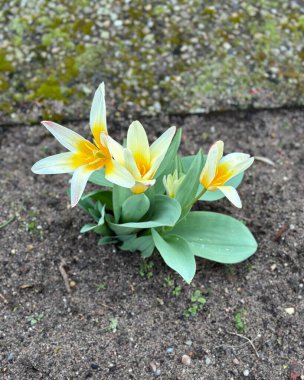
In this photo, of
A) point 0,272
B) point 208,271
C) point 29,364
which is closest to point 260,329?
point 208,271

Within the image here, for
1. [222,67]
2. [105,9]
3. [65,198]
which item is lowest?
[65,198]

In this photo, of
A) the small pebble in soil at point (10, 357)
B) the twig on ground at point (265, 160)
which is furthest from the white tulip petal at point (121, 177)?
the twig on ground at point (265, 160)

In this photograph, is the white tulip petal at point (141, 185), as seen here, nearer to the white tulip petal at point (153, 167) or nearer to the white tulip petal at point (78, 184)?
the white tulip petal at point (153, 167)

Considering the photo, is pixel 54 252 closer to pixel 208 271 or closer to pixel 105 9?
pixel 208 271

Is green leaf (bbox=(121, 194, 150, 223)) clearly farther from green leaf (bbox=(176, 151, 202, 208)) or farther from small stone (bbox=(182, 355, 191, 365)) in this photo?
small stone (bbox=(182, 355, 191, 365))

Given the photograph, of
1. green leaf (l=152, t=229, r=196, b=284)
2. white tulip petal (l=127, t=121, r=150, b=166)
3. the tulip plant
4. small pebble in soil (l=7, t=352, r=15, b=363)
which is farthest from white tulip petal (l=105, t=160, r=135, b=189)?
small pebble in soil (l=7, t=352, r=15, b=363)

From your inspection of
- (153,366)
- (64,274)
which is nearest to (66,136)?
(64,274)
